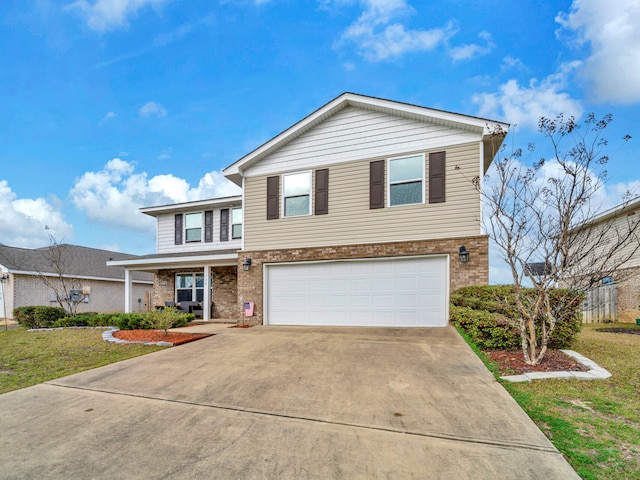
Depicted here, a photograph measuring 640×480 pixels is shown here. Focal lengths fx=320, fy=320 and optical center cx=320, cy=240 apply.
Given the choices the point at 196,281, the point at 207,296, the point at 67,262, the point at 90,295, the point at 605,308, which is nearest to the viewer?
the point at 207,296

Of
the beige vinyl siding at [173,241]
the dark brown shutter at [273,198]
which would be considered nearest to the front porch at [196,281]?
the beige vinyl siding at [173,241]

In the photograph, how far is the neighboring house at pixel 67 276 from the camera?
696 inches

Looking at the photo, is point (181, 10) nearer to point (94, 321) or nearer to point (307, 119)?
point (307, 119)

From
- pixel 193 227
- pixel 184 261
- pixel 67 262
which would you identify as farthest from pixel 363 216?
pixel 67 262

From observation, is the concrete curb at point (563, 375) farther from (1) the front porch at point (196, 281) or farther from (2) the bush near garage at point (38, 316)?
(2) the bush near garage at point (38, 316)

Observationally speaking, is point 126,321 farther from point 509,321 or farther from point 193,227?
point 509,321

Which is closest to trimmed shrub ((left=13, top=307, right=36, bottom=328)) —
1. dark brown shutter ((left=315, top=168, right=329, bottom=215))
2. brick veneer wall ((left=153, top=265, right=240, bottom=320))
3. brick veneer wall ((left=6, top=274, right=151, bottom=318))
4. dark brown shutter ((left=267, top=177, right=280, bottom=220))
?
brick veneer wall ((left=6, top=274, right=151, bottom=318))

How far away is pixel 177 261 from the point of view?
1288 cm

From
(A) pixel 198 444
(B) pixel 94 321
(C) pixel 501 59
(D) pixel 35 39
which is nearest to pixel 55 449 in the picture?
(A) pixel 198 444

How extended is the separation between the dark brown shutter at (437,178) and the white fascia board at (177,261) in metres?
7.31

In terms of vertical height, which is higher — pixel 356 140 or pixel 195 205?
pixel 356 140

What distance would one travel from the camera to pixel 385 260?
31.2 feet

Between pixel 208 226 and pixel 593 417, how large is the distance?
1419 cm

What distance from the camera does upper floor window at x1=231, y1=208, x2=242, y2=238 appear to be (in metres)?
14.2
